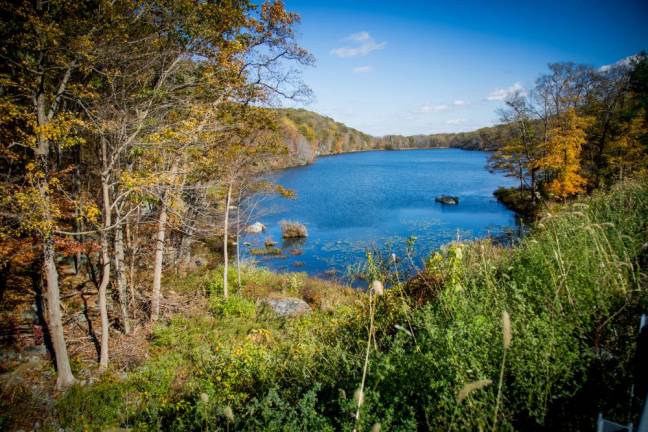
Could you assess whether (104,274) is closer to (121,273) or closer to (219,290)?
(121,273)

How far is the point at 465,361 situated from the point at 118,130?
31.9 feet

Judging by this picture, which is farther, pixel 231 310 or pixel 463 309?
pixel 231 310

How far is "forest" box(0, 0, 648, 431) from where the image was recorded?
3.08 meters

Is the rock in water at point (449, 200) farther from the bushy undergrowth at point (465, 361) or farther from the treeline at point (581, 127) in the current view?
the bushy undergrowth at point (465, 361)

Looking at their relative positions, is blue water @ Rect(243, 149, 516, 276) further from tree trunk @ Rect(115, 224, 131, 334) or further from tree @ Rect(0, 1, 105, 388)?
tree @ Rect(0, 1, 105, 388)

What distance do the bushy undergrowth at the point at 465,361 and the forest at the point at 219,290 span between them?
3 centimetres

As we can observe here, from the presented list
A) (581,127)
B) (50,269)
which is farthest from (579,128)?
(50,269)

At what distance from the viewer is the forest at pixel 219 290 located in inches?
121

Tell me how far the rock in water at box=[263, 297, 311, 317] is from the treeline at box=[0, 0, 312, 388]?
420 centimetres

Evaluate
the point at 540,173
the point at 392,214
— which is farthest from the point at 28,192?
the point at 540,173

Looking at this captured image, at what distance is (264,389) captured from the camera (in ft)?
16.5

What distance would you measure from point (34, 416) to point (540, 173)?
A: 123ft

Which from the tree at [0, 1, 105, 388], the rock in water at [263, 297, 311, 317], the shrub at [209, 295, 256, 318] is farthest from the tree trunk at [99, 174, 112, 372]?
the rock in water at [263, 297, 311, 317]

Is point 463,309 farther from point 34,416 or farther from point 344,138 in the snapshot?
point 344,138
